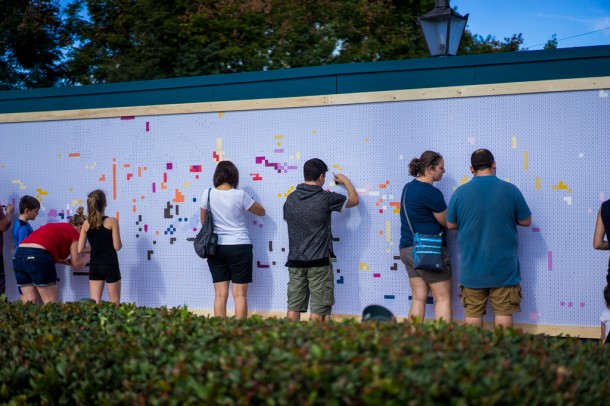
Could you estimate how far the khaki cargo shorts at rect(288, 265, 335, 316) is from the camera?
277 inches

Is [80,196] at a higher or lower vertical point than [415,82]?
lower

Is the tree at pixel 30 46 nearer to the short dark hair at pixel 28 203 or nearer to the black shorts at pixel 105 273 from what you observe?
the short dark hair at pixel 28 203

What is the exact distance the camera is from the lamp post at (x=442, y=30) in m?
8.98

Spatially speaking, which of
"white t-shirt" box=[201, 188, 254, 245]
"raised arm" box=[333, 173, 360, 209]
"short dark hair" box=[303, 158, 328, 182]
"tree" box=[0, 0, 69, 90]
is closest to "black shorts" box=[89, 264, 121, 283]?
"white t-shirt" box=[201, 188, 254, 245]

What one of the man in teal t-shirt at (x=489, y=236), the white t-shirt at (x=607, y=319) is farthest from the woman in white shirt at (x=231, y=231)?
the white t-shirt at (x=607, y=319)

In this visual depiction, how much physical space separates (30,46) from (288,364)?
60.2 ft

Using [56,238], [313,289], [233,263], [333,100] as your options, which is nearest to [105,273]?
[56,238]

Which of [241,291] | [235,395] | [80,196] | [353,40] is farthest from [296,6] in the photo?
[235,395]

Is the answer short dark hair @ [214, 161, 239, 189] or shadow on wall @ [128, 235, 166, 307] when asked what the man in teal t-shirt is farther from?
shadow on wall @ [128, 235, 166, 307]

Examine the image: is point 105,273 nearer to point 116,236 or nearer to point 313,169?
point 116,236

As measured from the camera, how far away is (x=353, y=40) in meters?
17.3

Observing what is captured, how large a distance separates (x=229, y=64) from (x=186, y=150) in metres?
9.74

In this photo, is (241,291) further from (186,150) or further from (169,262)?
(186,150)

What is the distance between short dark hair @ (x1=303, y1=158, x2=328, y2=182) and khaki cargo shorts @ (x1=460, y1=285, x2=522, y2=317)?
1.60m
